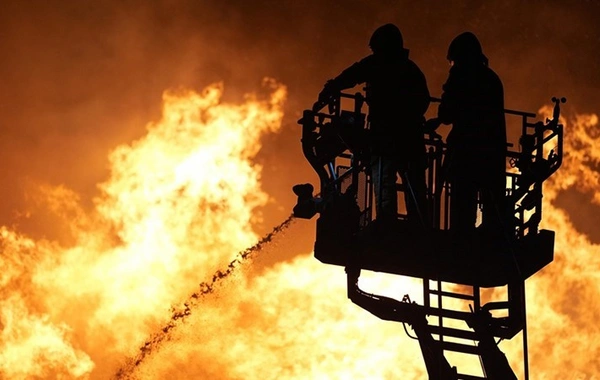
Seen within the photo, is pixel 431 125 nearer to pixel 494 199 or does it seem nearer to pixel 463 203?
pixel 463 203

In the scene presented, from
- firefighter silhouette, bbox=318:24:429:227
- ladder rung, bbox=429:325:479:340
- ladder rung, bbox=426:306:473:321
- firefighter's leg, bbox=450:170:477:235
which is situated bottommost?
ladder rung, bbox=429:325:479:340

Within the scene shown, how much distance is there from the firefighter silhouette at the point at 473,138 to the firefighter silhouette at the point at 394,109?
0.55 m

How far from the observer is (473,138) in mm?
21047

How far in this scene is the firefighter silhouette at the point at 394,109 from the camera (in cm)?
2122

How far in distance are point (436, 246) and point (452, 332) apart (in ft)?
5.20

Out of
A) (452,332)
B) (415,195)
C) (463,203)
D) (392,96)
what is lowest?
(452,332)

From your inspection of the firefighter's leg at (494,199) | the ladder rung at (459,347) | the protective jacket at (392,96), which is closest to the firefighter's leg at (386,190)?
the protective jacket at (392,96)

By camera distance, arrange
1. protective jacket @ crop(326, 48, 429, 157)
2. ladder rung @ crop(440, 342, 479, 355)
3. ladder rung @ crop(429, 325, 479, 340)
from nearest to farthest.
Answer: ladder rung @ crop(440, 342, 479, 355) → ladder rung @ crop(429, 325, 479, 340) → protective jacket @ crop(326, 48, 429, 157)

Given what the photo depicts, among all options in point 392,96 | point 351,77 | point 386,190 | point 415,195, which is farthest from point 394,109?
point 415,195

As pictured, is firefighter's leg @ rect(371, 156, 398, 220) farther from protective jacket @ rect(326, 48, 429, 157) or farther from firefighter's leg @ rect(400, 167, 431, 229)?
firefighter's leg @ rect(400, 167, 431, 229)

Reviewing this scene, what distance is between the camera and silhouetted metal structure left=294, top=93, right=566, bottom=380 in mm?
20500

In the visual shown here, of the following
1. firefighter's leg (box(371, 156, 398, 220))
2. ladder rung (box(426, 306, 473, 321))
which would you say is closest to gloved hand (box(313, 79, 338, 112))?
firefighter's leg (box(371, 156, 398, 220))

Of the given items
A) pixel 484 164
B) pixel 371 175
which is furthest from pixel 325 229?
pixel 484 164

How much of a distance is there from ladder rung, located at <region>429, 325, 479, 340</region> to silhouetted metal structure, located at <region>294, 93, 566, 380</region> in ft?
0.06
